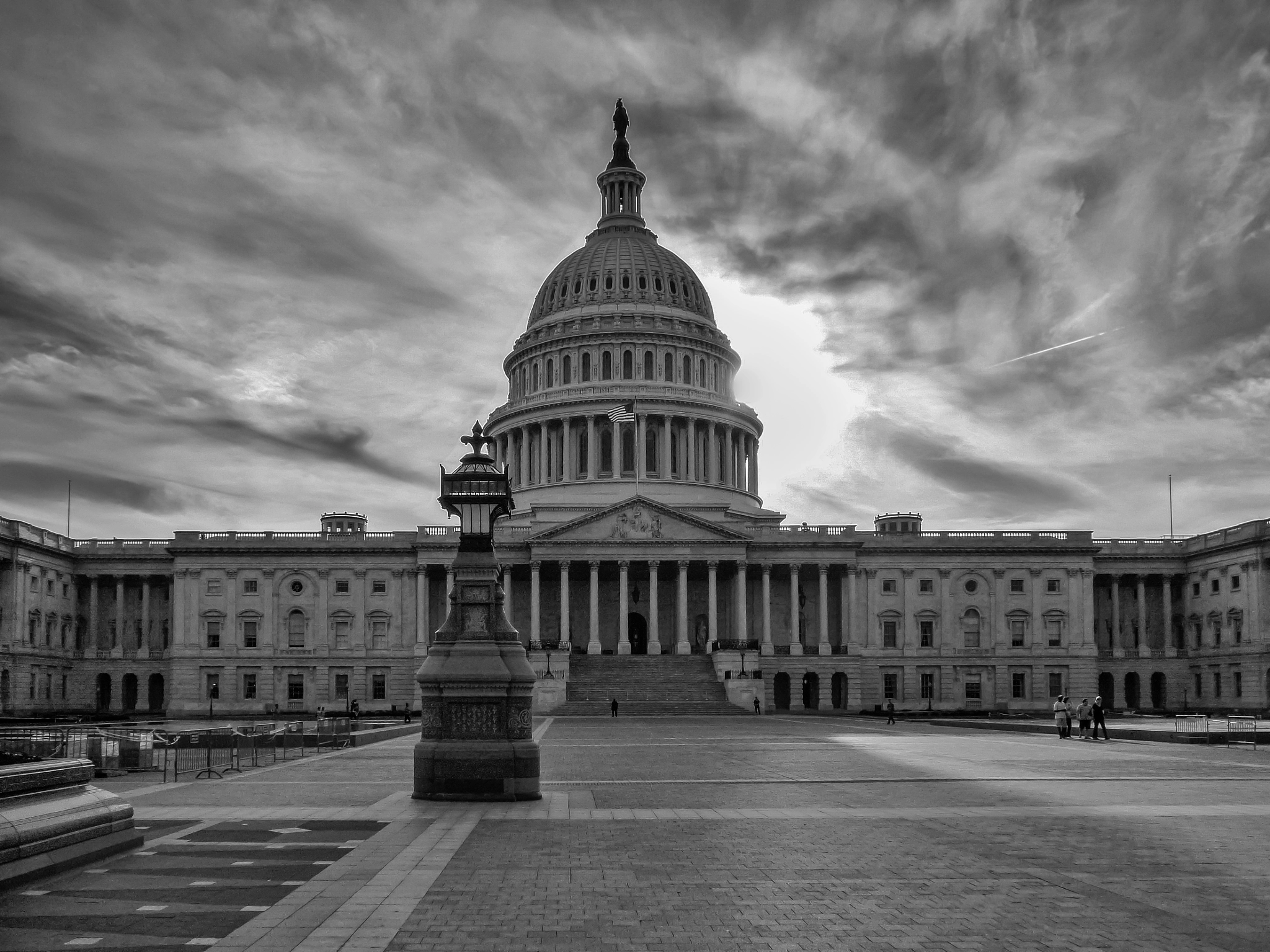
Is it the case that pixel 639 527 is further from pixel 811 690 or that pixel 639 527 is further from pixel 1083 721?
pixel 1083 721

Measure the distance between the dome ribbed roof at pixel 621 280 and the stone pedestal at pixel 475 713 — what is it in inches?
4202

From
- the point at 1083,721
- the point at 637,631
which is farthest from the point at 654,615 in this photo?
the point at 1083,721

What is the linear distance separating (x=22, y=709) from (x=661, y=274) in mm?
69076

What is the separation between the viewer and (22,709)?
97.7m

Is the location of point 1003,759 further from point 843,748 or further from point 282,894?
point 282,894

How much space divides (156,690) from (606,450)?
1721 inches

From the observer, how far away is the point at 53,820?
1567 cm

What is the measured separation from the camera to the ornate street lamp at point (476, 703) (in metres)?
24.6

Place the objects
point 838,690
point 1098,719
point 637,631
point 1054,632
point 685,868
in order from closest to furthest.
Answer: point 685,868
point 1098,719
point 838,690
point 1054,632
point 637,631

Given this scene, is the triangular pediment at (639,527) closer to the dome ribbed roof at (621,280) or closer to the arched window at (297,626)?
the arched window at (297,626)

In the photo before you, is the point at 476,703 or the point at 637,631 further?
the point at 637,631

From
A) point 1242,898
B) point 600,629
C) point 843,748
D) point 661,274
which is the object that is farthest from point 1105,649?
point 1242,898

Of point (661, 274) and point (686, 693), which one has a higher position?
point (661, 274)

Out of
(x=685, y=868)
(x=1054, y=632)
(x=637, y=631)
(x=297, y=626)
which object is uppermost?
(x=297, y=626)
